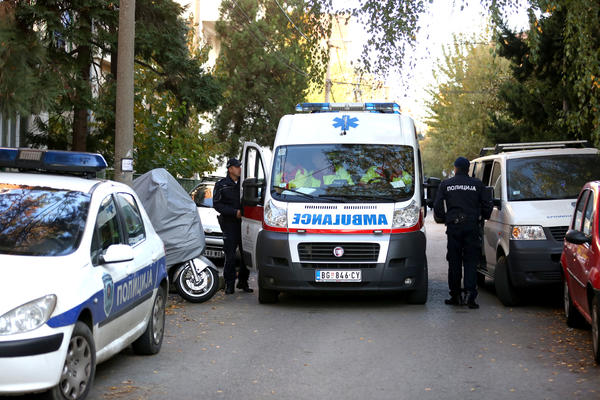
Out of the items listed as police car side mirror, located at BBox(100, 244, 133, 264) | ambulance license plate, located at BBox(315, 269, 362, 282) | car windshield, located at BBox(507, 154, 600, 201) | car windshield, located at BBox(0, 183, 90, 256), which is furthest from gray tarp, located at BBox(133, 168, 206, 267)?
police car side mirror, located at BBox(100, 244, 133, 264)

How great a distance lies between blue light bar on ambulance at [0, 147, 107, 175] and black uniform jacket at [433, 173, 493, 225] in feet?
18.6

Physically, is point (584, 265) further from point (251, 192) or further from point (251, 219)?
point (251, 219)

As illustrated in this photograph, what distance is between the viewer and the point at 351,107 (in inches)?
545

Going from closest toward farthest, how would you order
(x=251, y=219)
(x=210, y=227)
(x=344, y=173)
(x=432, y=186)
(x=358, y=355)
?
(x=358, y=355), (x=344, y=173), (x=432, y=186), (x=251, y=219), (x=210, y=227)

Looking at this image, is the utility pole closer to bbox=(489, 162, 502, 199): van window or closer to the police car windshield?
the police car windshield

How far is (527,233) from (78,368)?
7114 mm

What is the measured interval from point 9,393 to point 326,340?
4.44m

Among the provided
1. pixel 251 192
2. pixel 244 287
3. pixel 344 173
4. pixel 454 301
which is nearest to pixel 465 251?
pixel 454 301

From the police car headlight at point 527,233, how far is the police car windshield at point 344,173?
1.48 meters

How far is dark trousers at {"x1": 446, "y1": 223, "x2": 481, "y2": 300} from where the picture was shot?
39.9ft

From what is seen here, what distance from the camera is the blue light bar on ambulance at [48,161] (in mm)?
7699

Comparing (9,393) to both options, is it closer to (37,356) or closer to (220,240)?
(37,356)

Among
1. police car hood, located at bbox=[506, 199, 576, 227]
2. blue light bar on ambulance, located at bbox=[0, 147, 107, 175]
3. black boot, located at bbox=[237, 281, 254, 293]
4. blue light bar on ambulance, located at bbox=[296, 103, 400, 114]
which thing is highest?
blue light bar on ambulance, located at bbox=[296, 103, 400, 114]

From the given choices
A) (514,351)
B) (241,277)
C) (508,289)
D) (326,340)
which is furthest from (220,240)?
(514,351)
